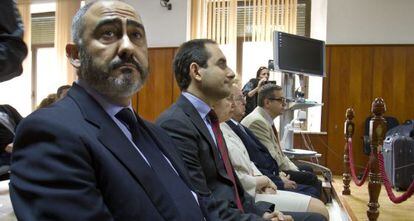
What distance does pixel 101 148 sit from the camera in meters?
0.92

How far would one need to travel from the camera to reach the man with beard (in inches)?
32.1

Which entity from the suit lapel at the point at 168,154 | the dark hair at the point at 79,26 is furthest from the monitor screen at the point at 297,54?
the dark hair at the point at 79,26

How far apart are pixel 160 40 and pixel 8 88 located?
11.6ft

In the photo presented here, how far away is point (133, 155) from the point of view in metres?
0.99

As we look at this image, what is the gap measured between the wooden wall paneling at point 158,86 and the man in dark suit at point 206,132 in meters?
5.31

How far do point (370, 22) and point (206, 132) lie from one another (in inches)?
219

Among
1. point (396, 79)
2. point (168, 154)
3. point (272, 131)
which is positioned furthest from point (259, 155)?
point (396, 79)

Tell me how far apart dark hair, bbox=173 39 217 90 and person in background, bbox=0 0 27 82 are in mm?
979

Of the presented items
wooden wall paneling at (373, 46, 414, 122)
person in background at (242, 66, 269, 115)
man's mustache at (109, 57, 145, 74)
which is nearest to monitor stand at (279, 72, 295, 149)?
person in background at (242, 66, 269, 115)

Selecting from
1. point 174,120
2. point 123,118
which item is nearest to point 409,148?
point 174,120

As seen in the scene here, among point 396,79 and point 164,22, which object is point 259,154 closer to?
point 396,79

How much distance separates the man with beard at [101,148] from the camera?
82cm

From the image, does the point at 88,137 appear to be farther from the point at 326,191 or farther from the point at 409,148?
the point at 409,148

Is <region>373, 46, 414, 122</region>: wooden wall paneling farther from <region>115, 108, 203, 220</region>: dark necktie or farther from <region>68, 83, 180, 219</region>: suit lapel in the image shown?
<region>68, 83, 180, 219</region>: suit lapel
